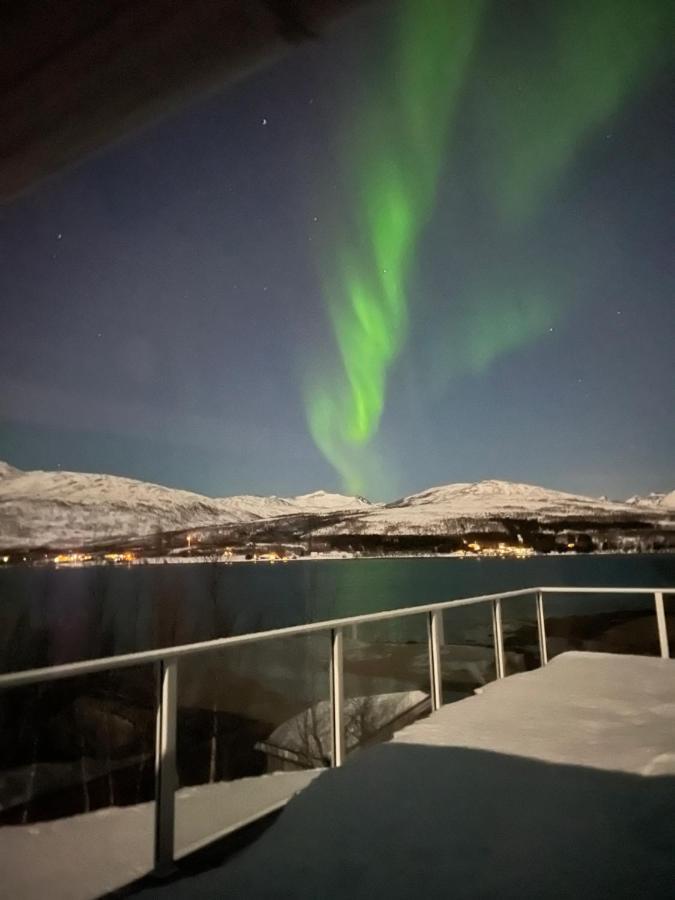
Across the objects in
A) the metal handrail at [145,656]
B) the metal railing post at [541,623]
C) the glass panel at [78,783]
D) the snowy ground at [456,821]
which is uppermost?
the metal handrail at [145,656]

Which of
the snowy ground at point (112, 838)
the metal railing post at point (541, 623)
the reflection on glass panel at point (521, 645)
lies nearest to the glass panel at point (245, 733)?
the snowy ground at point (112, 838)

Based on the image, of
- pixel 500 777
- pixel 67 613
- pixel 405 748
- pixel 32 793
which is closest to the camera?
pixel 500 777

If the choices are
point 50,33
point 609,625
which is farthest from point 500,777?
point 609,625

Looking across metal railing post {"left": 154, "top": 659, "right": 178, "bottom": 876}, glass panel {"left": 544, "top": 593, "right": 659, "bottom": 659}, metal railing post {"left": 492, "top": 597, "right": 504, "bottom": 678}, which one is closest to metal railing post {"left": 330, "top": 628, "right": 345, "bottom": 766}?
metal railing post {"left": 154, "top": 659, "right": 178, "bottom": 876}

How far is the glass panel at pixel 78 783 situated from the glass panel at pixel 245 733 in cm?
21

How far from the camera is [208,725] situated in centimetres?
1723

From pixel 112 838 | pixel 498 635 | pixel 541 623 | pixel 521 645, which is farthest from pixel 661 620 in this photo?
pixel 521 645

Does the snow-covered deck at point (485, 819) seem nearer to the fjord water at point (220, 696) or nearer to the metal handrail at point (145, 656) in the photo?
the fjord water at point (220, 696)

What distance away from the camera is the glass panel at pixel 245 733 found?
1.99 m

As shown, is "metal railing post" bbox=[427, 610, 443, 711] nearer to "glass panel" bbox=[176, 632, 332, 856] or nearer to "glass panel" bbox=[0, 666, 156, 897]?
"glass panel" bbox=[176, 632, 332, 856]

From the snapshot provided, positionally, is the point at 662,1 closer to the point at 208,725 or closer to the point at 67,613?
the point at 208,725

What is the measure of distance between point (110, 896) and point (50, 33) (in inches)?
93.2

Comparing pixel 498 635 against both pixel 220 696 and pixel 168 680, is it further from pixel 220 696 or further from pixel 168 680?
pixel 220 696

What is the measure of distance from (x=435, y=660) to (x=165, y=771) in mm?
1950
